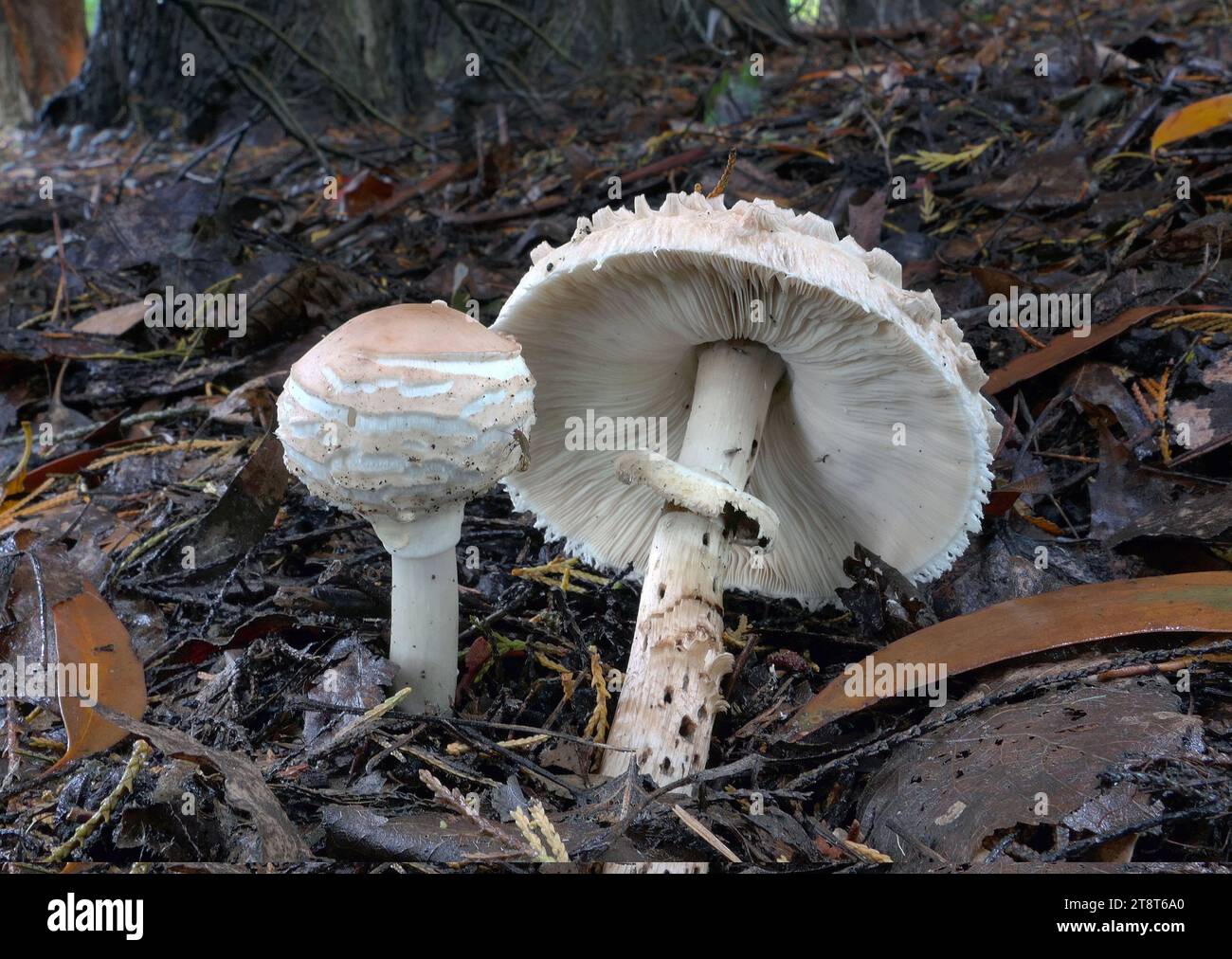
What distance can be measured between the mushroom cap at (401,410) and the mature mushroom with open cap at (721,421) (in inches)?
18.1

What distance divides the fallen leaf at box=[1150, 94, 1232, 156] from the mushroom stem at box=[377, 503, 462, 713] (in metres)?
4.21

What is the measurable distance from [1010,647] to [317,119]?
31.6 feet

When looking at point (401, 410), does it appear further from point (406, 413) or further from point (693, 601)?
point (693, 601)

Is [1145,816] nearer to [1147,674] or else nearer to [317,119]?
[1147,674]

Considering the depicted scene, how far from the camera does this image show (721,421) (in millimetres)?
2883

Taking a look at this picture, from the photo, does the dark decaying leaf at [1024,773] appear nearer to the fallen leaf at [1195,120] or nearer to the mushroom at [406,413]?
the mushroom at [406,413]

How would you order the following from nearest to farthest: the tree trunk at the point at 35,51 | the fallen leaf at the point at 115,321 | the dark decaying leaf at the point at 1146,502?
the dark decaying leaf at the point at 1146,502, the fallen leaf at the point at 115,321, the tree trunk at the point at 35,51

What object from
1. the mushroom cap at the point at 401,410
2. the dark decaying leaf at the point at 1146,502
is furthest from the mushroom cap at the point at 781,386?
the dark decaying leaf at the point at 1146,502

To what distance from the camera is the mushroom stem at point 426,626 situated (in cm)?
255

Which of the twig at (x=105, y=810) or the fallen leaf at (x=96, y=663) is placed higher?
the fallen leaf at (x=96, y=663)

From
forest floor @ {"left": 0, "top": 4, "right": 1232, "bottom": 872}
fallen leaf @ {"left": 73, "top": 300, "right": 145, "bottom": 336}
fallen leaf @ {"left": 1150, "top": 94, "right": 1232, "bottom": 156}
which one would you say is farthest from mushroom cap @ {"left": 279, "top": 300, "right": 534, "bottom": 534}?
fallen leaf @ {"left": 1150, "top": 94, "right": 1232, "bottom": 156}

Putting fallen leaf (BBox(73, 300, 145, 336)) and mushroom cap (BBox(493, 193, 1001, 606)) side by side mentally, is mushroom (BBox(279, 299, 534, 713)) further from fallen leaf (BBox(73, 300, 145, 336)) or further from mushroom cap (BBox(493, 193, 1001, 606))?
fallen leaf (BBox(73, 300, 145, 336))

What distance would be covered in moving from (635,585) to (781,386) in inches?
35.8

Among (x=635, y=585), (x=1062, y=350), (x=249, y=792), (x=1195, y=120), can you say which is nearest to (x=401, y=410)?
(x=249, y=792)
